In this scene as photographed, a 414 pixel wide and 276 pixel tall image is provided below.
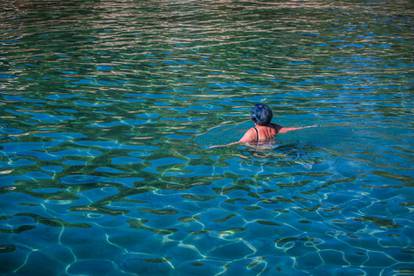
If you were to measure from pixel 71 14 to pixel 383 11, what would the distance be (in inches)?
433

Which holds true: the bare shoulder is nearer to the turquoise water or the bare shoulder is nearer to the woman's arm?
the turquoise water

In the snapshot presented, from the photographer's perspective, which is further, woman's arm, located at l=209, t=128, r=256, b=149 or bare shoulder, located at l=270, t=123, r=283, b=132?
bare shoulder, located at l=270, t=123, r=283, b=132

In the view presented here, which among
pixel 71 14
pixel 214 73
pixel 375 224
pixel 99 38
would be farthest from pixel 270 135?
pixel 71 14

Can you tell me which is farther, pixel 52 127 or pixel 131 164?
pixel 52 127

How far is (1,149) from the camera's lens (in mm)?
7449

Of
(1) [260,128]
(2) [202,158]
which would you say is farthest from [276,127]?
(2) [202,158]

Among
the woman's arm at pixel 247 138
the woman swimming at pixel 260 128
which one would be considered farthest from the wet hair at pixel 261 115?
the woman's arm at pixel 247 138

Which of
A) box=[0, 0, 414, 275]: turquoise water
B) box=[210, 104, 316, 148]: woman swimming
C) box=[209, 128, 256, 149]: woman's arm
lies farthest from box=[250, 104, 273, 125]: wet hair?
box=[0, 0, 414, 275]: turquoise water

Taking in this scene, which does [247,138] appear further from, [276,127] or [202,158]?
[202,158]

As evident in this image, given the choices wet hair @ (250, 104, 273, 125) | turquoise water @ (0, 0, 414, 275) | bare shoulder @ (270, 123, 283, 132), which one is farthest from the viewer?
bare shoulder @ (270, 123, 283, 132)

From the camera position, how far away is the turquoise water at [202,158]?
16.9 feet

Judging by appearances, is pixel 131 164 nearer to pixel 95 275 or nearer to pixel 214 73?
pixel 95 275

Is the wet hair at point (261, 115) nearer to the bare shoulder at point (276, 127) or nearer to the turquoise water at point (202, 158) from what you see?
the bare shoulder at point (276, 127)

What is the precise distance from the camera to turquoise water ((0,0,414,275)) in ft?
16.9
